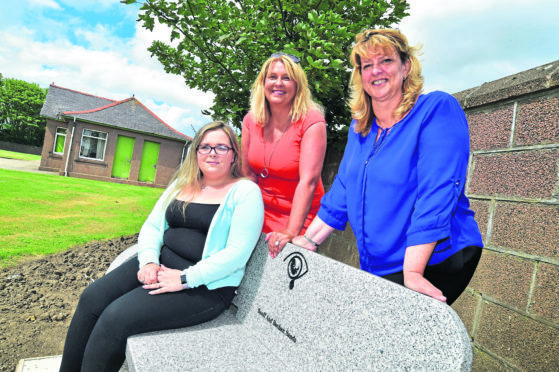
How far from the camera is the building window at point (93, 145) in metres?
23.3

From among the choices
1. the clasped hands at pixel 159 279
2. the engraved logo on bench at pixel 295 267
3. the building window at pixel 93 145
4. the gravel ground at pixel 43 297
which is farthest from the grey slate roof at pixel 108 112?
the engraved logo on bench at pixel 295 267

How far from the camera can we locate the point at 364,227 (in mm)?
1716

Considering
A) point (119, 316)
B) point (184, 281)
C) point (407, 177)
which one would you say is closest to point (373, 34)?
point (407, 177)

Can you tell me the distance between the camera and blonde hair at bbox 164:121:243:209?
268 cm

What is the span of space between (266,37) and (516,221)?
3.02m

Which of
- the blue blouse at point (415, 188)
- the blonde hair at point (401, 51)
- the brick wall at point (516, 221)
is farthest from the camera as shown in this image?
the brick wall at point (516, 221)

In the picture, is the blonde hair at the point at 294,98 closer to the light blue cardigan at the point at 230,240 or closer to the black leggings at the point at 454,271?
the light blue cardigan at the point at 230,240

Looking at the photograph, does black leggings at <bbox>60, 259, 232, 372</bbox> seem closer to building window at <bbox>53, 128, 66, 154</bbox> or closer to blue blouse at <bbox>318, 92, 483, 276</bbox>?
blue blouse at <bbox>318, 92, 483, 276</bbox>

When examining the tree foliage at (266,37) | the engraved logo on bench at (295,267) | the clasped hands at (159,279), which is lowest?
the clasped hands at (159,279)

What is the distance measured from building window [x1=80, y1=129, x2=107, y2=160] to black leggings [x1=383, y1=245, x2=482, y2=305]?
83.7 ft

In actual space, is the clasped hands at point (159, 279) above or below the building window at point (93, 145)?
below

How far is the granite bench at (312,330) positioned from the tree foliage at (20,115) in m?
65.2

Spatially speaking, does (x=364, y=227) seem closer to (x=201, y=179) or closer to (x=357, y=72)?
(x=357, y=72)

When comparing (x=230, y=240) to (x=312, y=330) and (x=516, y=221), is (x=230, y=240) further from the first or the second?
(x=516, y=221)
